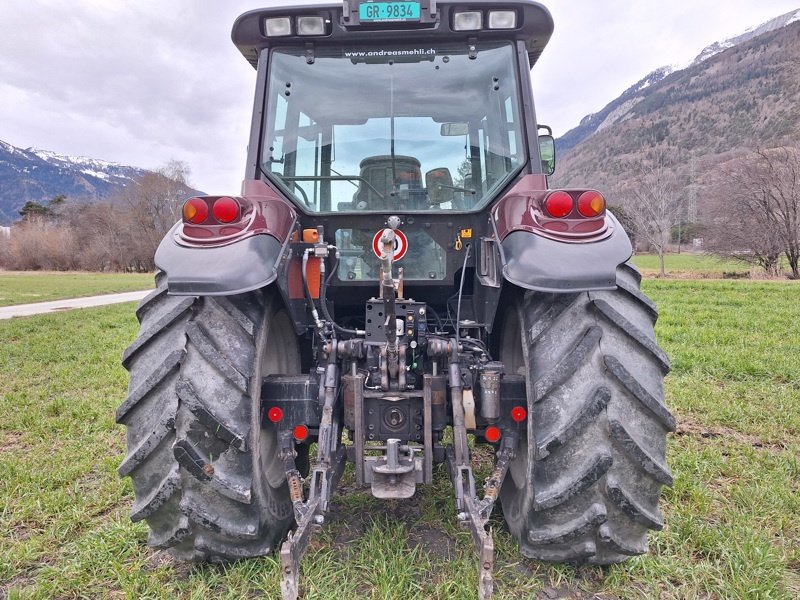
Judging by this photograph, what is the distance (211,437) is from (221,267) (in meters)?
0.64

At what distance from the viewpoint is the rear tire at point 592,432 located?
195 cm

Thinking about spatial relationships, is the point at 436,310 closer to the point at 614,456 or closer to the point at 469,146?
the point at 469,146

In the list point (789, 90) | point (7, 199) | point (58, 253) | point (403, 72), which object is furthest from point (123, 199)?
point (7, 199)

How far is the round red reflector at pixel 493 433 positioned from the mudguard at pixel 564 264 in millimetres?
684

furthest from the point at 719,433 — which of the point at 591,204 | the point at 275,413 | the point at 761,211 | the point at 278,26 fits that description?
the point at 761,211

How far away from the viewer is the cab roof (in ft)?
8.25

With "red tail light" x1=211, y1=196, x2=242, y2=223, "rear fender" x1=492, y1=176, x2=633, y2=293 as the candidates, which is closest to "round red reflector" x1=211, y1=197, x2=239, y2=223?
"red tail light" x1=211, y1=196, x2=242, y2=223

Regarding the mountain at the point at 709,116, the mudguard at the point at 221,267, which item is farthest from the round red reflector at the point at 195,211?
the mountain at the point at 709,116

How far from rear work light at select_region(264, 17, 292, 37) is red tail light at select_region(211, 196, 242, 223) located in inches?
41.8

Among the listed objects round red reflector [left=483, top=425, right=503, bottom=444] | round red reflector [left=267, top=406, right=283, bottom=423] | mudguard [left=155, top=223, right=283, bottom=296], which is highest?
mudguard [left=155, top=223, right=283, bottom=296]

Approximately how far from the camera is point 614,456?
1.96 meters

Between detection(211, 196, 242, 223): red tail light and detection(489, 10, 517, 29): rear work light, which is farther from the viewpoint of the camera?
detection(489, 10, 517, 29): rear work light

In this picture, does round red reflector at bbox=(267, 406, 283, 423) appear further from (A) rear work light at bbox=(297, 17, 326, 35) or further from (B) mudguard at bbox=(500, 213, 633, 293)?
(A) rear work light at bbox=(297, 17, 326, 35)

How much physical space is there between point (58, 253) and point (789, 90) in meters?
107
